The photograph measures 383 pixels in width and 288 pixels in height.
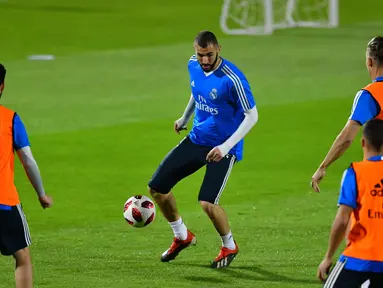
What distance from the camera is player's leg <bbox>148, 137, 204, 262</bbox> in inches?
415

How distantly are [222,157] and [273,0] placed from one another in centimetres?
2191

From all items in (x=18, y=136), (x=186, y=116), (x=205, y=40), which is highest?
(x=205, y=40)

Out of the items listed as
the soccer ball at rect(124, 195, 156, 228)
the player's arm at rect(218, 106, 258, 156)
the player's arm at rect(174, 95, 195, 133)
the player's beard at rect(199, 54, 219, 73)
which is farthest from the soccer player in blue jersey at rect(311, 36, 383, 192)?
the player's arm at rect(174, 95, 195, 133)

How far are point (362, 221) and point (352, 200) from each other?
18 cm

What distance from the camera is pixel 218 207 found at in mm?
10281

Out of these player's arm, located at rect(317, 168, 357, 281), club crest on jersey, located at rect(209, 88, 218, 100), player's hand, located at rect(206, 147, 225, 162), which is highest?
club crest on jersey, located at rect(209, 88, 218, 100)

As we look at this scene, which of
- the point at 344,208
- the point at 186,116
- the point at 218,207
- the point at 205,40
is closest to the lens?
the point at 344,208

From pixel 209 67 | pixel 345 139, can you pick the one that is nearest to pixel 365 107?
pixel 345 139

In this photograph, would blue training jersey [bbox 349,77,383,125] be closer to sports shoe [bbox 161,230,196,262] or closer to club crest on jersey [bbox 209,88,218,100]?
club crest on jersey [bbox 209,88,218,100]

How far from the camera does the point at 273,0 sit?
104ft

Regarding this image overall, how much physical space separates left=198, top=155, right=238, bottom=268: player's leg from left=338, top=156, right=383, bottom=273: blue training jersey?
3459 millimetres

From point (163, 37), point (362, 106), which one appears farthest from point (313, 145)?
point (163, 37)

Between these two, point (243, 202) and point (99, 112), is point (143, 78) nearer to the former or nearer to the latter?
point (99, 112)

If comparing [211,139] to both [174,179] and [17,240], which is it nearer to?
[174,179]
